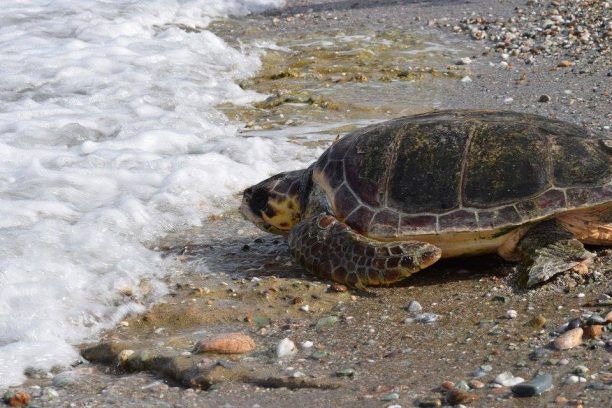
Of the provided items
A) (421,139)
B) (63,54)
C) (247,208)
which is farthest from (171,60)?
(421,139)

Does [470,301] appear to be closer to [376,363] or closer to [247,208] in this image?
[376,363]

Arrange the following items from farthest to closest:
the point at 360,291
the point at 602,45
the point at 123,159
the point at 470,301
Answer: the point at 602,45, the point at 123,159, the point at 360,291, the point at 470,301

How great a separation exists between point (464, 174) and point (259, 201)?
4.16 feet

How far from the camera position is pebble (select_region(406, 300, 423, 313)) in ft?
13.1

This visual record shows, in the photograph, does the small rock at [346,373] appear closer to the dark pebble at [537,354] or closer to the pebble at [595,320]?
the dark pebble at [537,354]

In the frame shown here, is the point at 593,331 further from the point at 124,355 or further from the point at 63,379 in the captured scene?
the point at 63,379

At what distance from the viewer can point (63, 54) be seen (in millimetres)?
10117

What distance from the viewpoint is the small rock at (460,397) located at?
2.96 metres

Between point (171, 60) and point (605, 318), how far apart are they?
7.38 meters

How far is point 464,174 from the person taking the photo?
4.32 meters

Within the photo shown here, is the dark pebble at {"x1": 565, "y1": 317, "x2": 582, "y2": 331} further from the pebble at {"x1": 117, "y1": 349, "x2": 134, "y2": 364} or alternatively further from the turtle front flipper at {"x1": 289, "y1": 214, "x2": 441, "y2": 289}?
the pebble at {"x1": 117, "y1": 349, "x2": 134, "y2": 364}

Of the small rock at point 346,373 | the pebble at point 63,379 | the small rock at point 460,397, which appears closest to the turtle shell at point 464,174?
the small rock at point 346,373

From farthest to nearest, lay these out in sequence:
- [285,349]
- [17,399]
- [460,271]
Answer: [460,271]
[285,349]
[17,399]

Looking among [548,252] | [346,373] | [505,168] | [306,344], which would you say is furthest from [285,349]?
[505,168]
